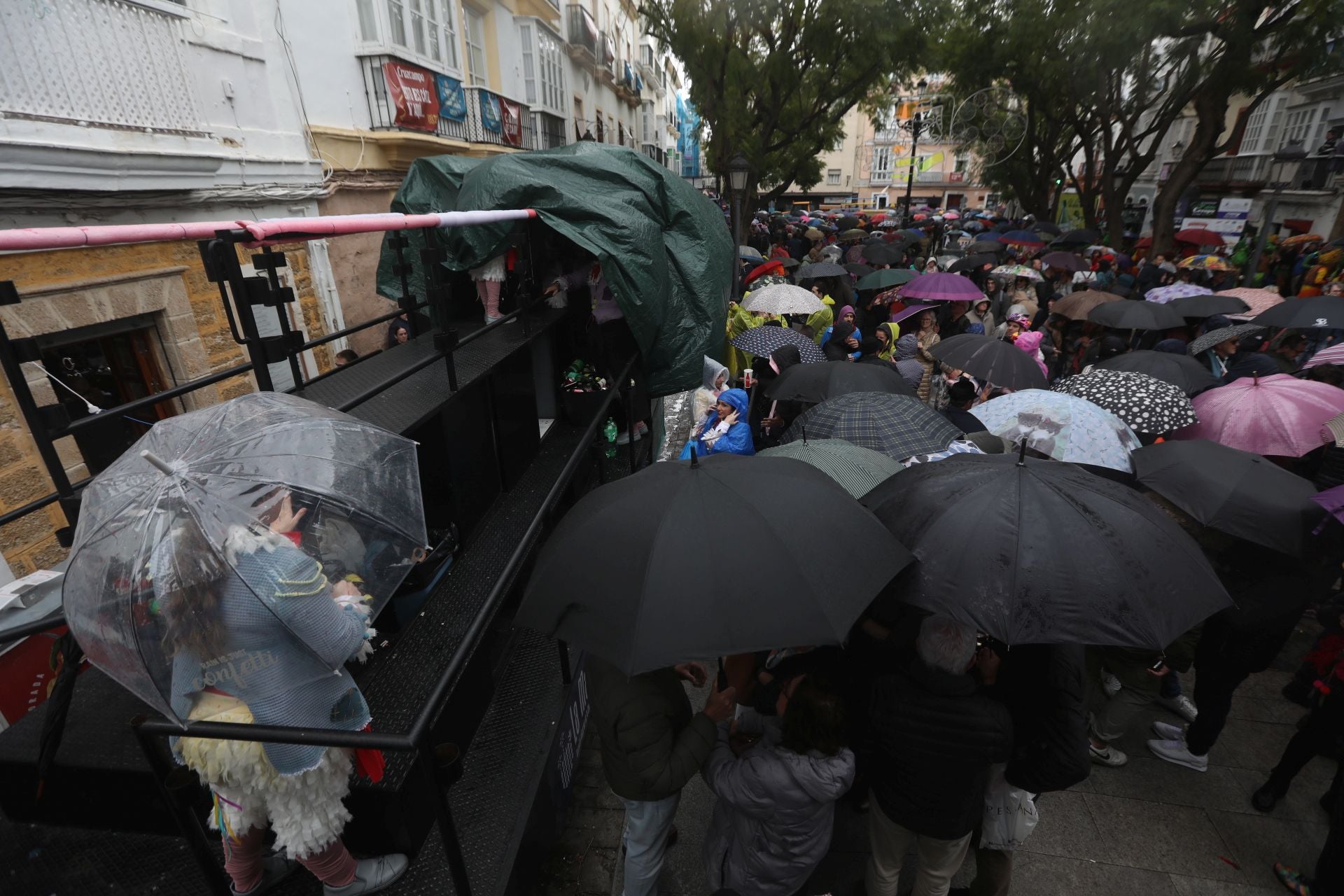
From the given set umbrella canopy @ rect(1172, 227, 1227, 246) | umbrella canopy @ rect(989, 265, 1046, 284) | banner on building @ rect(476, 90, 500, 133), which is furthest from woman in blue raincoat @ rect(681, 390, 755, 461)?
umbrella canopy @ rect(1172, 227, 1227, 246)

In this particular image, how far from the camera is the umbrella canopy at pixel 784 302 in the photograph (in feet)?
25.7

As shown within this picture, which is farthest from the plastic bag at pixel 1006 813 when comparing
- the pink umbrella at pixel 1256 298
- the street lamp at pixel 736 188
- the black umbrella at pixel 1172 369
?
the pink umbrella at pixel 1256 298

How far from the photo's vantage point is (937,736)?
2375mm

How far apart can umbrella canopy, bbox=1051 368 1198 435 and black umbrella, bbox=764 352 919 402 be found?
1370 millimetres

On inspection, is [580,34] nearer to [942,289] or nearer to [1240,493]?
[942,289]

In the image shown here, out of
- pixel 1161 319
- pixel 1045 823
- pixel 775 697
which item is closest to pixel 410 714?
pixel 775 697

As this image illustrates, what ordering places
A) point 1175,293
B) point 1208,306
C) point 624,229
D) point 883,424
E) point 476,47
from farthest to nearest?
point 476,47 < point 1175,293 < point 1208,306 < point 883,424 < point 624,229

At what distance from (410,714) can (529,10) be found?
1618cm

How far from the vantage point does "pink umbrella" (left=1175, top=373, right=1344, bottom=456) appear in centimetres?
441

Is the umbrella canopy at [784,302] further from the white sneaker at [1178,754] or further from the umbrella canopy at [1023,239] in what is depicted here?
the umbrella canopy at [1023,239]

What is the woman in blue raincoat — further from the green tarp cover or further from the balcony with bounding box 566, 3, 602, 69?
the balcony with bounding box 566, 3, 602, 69

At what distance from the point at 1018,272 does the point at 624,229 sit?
871 cm

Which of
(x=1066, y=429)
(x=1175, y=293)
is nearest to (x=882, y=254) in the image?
(x=1175, y=293)

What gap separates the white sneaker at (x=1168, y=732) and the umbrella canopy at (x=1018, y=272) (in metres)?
7.89
